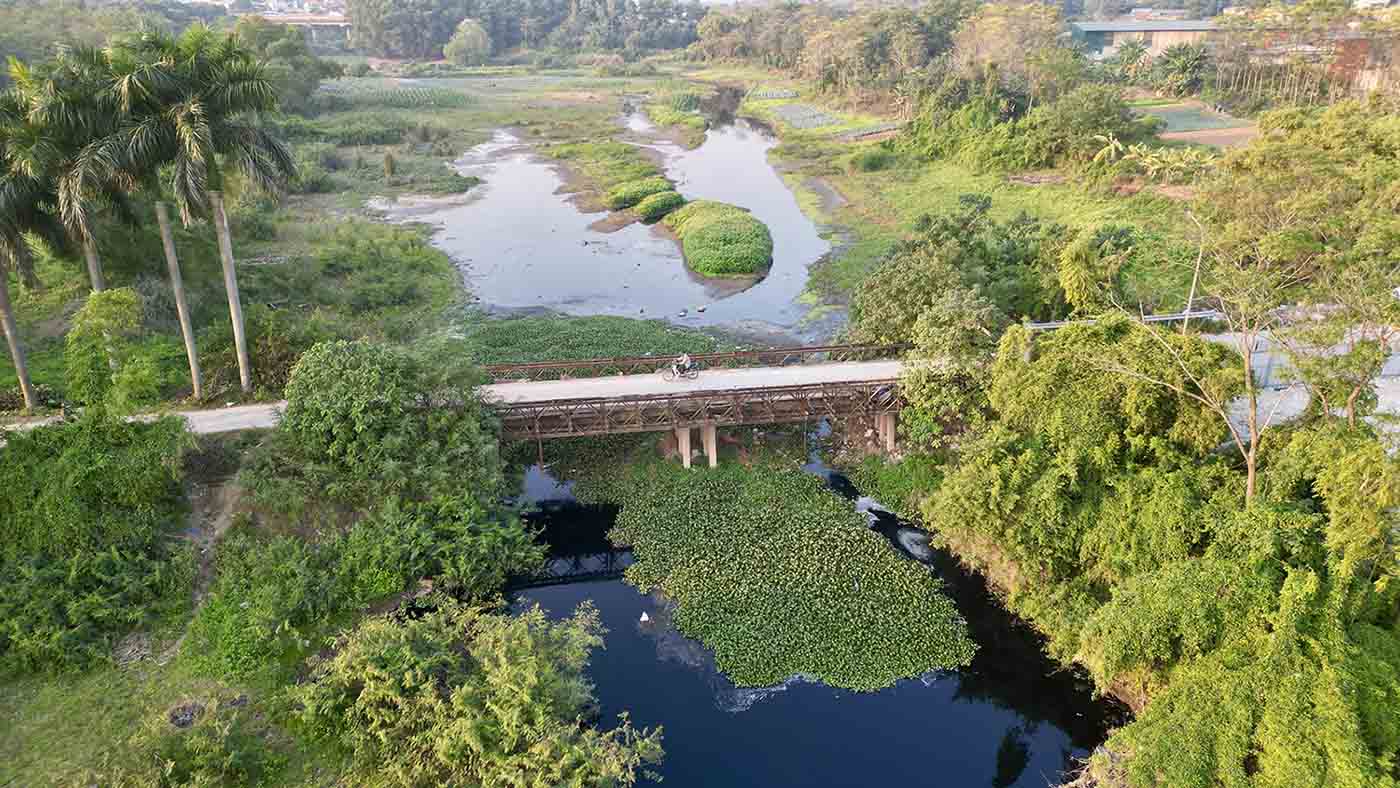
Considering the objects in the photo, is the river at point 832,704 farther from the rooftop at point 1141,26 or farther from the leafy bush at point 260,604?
the rooftop at point 1141,26

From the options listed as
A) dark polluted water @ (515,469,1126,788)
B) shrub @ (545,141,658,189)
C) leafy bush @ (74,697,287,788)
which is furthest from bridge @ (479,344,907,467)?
shrub @ (545,141,658,189)

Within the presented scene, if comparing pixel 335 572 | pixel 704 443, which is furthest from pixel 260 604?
pixel 704 443

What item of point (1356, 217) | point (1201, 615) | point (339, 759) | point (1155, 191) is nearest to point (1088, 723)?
point (1201, 615)

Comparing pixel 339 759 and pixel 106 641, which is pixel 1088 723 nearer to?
pixel 339 759

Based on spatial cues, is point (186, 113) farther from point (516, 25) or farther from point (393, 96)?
point (516, 25)

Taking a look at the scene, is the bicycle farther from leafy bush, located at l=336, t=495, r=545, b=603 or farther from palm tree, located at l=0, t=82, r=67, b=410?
palm tree, located at l=0, t=82, r=67, b=410

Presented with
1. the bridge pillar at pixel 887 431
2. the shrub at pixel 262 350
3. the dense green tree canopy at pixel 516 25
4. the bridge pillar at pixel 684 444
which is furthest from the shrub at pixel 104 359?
the dense green tree canopy at pixel 516 25
